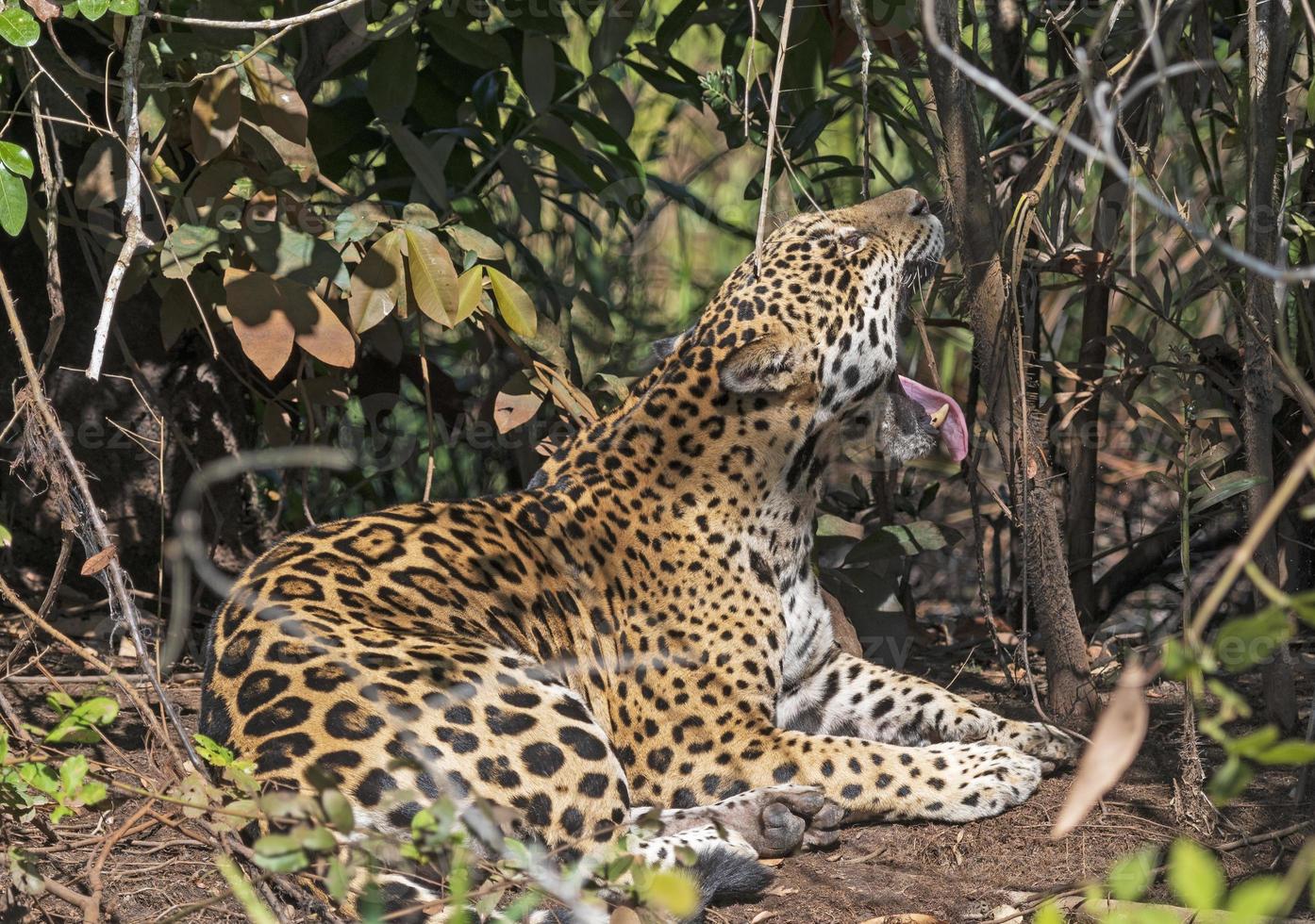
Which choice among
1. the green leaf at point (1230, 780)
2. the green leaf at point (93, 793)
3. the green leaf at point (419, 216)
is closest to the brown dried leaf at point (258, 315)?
the green leaf at point (419, 216)

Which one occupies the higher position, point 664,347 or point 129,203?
point 129,203

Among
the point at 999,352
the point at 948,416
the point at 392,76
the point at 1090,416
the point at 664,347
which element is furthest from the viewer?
the point at 1090,416

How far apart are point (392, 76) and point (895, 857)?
338 centimetres

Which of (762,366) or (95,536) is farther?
(762,366)

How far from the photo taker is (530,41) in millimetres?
5688

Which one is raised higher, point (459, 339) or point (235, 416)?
point (459, 339)

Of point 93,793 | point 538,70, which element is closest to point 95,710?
point 93,793

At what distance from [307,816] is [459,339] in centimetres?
402

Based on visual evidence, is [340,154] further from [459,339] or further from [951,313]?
[951,313]

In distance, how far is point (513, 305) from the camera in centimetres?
478

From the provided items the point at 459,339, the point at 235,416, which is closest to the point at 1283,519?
the point at 459,339

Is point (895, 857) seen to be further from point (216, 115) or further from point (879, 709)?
point (216, 115)

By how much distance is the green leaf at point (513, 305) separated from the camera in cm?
477

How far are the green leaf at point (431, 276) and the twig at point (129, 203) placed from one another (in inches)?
37.3
